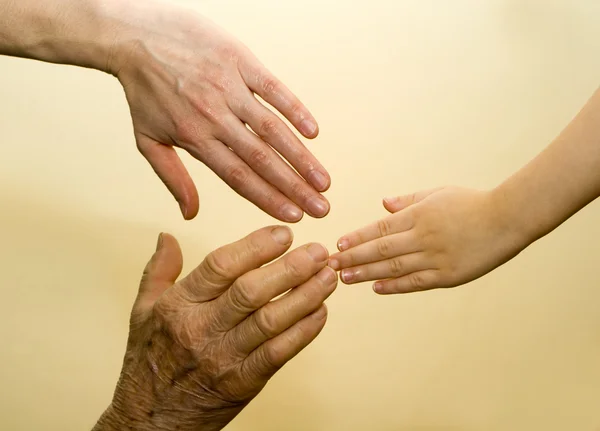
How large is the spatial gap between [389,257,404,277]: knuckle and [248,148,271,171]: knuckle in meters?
0.33

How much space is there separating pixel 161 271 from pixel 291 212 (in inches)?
11.3

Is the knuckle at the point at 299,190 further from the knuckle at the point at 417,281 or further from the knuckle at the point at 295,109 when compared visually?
the knuckle at the point at 417,281

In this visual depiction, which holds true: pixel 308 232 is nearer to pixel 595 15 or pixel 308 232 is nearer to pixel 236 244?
pixel 236 244

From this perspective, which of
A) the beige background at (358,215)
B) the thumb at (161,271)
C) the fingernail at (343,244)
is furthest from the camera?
the beige background at (358,215)

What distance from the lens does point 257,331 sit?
3.54 ft

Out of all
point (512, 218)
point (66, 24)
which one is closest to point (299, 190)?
point (512, 218)

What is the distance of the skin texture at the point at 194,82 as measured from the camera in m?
1.14

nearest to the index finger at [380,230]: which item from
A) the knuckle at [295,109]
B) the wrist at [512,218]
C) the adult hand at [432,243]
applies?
the adult hand at [432,243]

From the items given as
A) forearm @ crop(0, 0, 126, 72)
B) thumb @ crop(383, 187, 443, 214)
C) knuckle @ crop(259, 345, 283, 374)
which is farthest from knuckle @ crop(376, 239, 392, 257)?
forearm @ crop(0, 0, 126, 72)

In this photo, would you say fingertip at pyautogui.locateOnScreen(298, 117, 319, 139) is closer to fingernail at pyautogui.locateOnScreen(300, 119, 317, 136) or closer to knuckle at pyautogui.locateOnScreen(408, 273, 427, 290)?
fingernail at pyautogui.locateOnScreen(300, 119, 317, 136)

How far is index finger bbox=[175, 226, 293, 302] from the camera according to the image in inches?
42.5

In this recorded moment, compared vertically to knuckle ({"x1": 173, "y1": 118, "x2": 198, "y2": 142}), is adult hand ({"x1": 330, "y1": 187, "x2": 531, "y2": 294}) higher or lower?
lower

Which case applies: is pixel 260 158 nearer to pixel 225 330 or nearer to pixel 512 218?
pixel 225 330

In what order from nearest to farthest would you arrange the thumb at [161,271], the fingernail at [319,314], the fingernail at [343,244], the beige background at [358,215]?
the fingernail at [319,314], the thumb at [161,271], the fingernail at [343,244], the beige background at [358,215]
